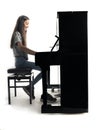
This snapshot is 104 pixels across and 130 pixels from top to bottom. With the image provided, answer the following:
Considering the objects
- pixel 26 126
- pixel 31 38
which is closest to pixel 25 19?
pixel 31 38

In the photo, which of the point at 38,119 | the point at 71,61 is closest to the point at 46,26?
the point at 71,61

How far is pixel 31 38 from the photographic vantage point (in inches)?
199

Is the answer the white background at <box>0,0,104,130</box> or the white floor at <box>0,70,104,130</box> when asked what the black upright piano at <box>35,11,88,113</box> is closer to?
the white floor at <box>0,70,104,130</box>

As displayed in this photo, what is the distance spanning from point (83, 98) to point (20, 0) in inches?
99.1

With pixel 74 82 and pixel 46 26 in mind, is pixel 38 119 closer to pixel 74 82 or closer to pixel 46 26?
pixel 74 82

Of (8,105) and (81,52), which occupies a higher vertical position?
(81,52)

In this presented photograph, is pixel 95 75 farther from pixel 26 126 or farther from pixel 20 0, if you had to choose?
pixel 26 126

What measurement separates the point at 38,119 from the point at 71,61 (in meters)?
0.80

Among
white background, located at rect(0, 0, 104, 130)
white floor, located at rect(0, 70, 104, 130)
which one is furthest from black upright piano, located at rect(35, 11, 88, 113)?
white background, located at rect(0, 0, 104, 130)

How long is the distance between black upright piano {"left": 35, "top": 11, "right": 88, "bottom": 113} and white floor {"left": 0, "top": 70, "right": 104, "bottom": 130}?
137mm

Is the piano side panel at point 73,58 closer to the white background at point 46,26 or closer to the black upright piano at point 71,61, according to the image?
the black upright piano at point 71,61

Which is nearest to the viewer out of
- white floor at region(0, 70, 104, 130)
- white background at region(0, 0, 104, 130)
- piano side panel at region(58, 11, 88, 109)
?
white floor at region(0, 70, 104, 130)

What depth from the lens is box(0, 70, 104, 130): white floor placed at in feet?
9.53

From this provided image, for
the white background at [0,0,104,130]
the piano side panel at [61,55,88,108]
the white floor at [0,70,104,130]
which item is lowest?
the white floor at [0,70,104,130]
